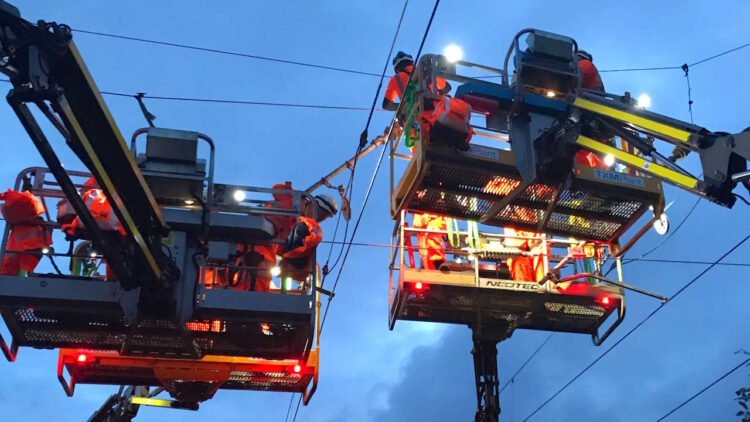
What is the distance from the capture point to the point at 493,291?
15633 millimetres

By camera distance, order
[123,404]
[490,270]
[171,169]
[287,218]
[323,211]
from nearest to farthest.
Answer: [171,169] < [287,218] < [323,211] < [490,270] < [123,404]

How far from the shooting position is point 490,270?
16047 mm

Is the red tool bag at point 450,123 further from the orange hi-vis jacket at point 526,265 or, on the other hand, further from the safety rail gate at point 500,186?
the orange hi-vis jacket at point 526,265

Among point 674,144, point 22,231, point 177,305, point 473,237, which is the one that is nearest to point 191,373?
point 177,305

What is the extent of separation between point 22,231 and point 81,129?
274 cm

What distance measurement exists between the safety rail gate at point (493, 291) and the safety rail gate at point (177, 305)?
3748 millimetres

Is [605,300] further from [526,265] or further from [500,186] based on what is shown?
[500,186]

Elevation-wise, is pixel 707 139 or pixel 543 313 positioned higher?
pixel 543 313

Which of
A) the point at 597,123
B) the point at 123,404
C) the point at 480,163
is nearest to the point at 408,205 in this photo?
the point at 480,163

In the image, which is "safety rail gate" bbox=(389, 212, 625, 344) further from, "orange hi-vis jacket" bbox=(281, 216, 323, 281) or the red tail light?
"orange hi-vis jacket" bbox=(281, 216, 323, 281)

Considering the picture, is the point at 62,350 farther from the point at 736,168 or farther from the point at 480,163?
the point at 736,168

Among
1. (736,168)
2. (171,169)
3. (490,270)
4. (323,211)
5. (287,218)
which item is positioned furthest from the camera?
(490,270)

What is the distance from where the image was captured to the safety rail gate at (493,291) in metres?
15.3

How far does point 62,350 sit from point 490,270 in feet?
22.1
